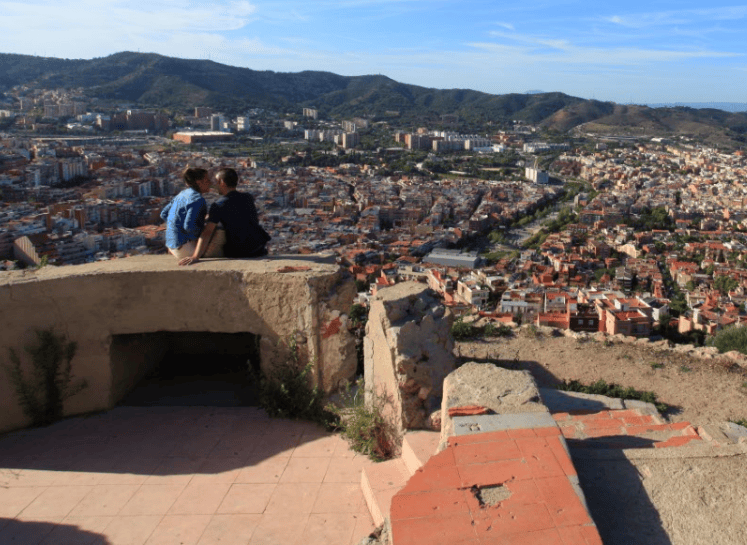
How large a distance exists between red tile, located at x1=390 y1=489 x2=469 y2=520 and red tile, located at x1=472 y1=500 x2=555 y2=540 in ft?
0.20

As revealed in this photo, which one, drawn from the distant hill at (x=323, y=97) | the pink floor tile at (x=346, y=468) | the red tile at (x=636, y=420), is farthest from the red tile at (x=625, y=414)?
the distant hill at (x=323, y=97)

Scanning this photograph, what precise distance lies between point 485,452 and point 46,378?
2395 millimetres

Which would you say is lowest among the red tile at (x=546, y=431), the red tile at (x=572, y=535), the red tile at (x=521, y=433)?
the red tile at (x=572, y=535)

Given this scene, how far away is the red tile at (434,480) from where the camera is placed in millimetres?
1804

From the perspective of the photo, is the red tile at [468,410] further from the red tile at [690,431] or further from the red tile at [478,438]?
the red tile at [690,431]

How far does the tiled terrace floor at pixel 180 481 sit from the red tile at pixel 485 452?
0.54m

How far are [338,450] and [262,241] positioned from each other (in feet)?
4.36

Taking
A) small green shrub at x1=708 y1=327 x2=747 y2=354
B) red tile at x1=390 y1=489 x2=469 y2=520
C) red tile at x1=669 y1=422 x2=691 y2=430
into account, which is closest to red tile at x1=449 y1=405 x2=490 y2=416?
red tile at x1=390 y1=489 x2=469 y2=520

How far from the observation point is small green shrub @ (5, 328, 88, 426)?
325 cm

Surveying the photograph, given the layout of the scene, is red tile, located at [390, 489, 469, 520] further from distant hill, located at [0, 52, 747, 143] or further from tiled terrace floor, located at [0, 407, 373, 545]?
distant hill, located at [0, 52, 747, 143]

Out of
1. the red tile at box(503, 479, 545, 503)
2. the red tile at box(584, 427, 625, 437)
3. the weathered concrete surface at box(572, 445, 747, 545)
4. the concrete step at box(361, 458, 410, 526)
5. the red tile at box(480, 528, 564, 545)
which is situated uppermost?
the red tile at box(503, 479, 545, 503)

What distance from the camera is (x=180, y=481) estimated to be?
2.67m

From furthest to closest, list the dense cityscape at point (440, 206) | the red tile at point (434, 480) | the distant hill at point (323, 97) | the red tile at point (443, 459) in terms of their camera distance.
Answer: the distant hill at point (323, 97) < the dense cityscape at point (440, 206) < the red tile at point (443, 459) < the red tile at point (434, 480)

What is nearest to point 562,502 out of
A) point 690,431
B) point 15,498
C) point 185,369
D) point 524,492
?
point 524,492
